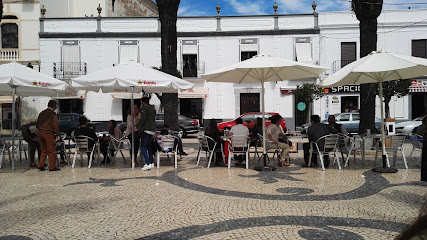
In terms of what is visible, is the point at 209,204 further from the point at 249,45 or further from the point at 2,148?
the point at 249,45

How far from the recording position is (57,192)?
638cm

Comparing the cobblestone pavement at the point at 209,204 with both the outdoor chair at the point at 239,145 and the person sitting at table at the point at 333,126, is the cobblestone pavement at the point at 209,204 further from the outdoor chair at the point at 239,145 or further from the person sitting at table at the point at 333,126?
the person sitting at table at the point at 333,126

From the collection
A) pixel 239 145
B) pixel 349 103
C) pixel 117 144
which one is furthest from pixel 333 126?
pixel 349 103

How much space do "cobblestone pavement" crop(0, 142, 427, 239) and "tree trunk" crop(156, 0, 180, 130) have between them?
3.79 meters

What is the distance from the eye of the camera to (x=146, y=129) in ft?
29.0

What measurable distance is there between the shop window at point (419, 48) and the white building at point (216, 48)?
43 millimetres

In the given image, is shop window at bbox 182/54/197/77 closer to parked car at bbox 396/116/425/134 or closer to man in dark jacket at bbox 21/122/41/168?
parked car at bbox 396/116/425/134

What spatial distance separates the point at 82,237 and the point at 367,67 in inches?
235

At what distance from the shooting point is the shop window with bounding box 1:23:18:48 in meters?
26.9

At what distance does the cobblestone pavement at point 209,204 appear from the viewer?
4.27m

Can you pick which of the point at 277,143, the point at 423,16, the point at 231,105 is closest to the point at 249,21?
the point at 231,105

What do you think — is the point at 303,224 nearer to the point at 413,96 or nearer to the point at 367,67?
the point at 367,67

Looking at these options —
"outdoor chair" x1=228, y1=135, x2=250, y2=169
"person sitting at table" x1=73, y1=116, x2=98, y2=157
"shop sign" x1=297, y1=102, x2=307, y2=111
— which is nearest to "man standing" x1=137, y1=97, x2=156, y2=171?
"person sitting at table" x1=73, y1=116, x2=98, y2=157

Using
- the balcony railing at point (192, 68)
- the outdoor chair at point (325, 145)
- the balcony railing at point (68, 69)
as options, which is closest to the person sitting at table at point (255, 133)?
the outdoor chair at point (325, 145)
